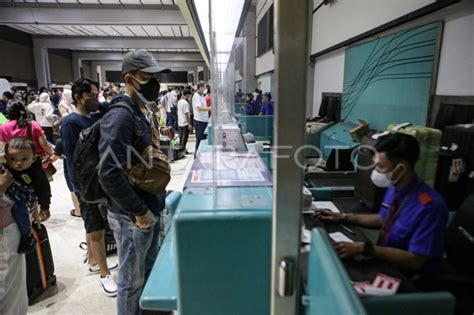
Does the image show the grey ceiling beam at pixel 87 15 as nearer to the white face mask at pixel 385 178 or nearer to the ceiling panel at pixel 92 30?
the ceiling panel at pixel 92 30

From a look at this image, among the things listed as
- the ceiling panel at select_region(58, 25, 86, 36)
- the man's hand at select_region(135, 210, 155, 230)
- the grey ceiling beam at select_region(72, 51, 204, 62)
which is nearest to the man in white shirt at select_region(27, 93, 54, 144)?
the man's hand at select_region(135, 210, 155, 230)

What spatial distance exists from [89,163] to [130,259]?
56 centimetres

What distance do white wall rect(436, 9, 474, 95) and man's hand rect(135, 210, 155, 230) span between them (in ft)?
8.73

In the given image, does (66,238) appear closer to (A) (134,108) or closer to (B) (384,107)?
(A) (134,108)

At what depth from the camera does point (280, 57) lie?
0.72 metres

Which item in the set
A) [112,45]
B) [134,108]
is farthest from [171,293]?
[112,45]

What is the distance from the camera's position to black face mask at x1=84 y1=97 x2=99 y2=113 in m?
2.19

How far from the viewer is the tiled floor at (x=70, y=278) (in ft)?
6.86

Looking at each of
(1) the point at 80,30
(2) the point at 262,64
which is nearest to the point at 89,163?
(2) the point at 262,64

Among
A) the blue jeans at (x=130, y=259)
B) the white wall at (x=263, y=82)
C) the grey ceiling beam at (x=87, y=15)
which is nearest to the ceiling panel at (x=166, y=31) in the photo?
the grey ceiling beam at (x=87, y=15)

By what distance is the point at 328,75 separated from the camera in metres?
5.90

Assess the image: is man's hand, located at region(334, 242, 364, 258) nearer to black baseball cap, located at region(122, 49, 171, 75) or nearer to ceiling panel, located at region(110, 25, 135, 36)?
black baseball cap, located at region(122, 49, 171, 75)

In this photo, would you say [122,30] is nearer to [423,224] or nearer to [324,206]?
[324,206]

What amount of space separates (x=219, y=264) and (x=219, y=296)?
11cm
